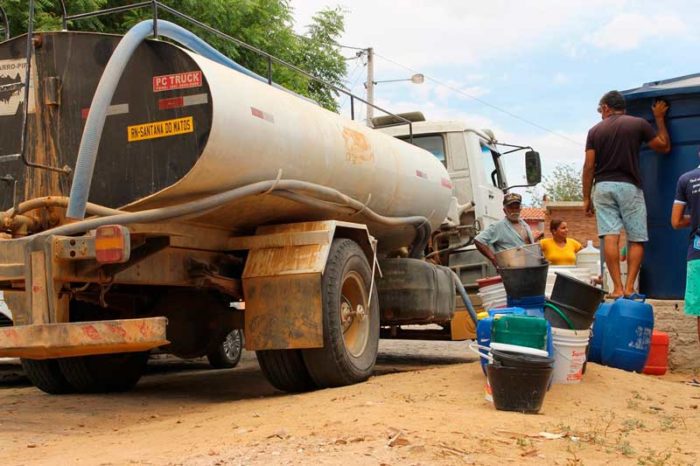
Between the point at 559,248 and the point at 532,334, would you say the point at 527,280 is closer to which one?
the point at 532,334

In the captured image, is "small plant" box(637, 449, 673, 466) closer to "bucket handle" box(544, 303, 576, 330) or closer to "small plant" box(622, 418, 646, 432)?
"small plant" box(622, 418, 646, 432)

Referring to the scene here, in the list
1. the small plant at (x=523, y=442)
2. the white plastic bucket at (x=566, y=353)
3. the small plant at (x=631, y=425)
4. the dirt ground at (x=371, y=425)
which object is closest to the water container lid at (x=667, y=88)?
the dirt ground at (x=371, y=425)

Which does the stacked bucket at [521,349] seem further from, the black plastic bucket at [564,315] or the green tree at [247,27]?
the green tree at [247,27]

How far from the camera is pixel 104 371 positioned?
7.25 meters

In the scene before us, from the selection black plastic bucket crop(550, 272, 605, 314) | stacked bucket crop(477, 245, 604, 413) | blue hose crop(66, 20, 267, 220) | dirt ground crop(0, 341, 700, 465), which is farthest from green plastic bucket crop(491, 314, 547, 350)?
blue hose crop(66, 20, 267, 220)

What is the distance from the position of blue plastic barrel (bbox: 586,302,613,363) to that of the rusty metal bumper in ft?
12.2

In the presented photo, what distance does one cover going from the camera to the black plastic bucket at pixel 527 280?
19.4 feet

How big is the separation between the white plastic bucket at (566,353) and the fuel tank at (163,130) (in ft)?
6.80

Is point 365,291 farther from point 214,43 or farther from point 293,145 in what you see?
point 214,43

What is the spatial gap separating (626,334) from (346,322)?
7.52 ft

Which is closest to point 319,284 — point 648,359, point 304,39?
point 648,359

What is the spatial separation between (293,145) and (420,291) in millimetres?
2606

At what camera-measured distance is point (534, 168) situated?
10.7m

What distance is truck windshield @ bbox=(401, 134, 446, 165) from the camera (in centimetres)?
1083
